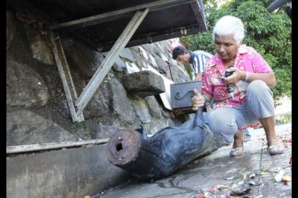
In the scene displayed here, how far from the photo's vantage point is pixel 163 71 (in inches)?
236

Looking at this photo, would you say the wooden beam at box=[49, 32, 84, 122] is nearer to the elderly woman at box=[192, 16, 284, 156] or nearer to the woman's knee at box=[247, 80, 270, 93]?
the elderly woman at box=[192, 16, 284, 156]

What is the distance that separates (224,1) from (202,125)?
32.6 feet

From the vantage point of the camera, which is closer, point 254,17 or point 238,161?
point 238,161

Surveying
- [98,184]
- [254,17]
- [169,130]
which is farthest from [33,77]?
[254,17]

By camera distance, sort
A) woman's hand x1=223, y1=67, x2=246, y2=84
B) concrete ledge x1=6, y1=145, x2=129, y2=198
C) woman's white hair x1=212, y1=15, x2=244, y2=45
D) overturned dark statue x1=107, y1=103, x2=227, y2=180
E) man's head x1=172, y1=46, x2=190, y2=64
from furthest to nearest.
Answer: man's head x1=172, y1=46, x2=190, y2=64 → woman's white hair x1=212, y1=15, x2=244, y2=45 → woman's hand x1=223, y1=67, x2=246, y2=84 → overturned dark statue x1=107, y1=103, x2=227, y2=180 → concrete ledge x1=6, y1=145, x2=129, y2=198

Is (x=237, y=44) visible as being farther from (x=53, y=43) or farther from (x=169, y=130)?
(x=53, y=43)

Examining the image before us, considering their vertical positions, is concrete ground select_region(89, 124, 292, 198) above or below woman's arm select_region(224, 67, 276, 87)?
below

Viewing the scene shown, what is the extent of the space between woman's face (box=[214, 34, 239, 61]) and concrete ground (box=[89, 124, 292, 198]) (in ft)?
2.89

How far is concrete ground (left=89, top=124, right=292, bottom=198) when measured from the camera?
149 centimetres

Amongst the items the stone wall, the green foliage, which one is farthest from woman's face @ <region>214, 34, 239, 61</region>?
the green foliage

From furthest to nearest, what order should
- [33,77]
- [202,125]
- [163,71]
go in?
1. [163,71]
2. [202,125]
3. [33,77]

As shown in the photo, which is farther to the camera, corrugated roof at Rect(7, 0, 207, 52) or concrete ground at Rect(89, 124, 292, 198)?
corrugated roof at Rect(7, 0, 207, 52)

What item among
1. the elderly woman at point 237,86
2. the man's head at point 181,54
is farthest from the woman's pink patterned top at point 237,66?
the man's head at point 181,54

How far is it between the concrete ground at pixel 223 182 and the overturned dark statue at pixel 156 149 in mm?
114
